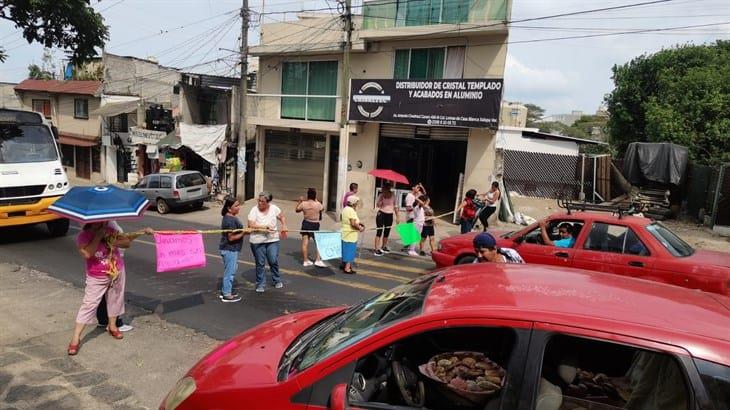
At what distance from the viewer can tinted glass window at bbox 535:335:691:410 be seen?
219cm

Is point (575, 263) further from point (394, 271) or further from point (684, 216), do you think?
point (684, 216)

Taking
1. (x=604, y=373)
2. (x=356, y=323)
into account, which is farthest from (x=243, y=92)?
(x=604, y=373)

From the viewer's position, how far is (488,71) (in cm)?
1672

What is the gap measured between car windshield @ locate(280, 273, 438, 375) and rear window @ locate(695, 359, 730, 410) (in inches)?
50.5

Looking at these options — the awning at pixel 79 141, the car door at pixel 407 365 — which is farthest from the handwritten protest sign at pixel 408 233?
the awning at pixel 79 141

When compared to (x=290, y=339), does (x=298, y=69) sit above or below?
above

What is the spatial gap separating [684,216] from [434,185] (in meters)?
8.39

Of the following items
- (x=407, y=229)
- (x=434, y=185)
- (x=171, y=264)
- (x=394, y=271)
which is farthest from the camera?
(x=434, y=185)

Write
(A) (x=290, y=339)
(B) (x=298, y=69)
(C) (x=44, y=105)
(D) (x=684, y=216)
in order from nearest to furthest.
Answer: (A) (x=290, y=339)
(D) (x=684, y=216)
(B) (x=298, y=69)
(C) (x=44, y=105)

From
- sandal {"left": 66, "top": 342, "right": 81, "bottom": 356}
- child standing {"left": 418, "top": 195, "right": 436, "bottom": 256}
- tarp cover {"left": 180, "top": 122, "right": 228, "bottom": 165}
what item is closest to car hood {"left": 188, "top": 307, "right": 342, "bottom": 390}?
sandal {"left": 66, "top": 342, "right": 81, "bottom": 356}

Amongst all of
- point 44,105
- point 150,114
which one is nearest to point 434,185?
point 150,114

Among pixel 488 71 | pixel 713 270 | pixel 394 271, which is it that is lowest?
pixel 394 271

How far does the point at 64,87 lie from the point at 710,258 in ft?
123

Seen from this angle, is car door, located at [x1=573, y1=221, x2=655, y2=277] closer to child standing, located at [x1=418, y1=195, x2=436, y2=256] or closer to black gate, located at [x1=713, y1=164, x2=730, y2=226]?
child standing, located at [x1=418, y1=195, x2=436, y2=256]
